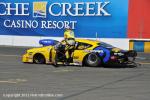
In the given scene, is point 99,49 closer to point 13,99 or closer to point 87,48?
point 87,48

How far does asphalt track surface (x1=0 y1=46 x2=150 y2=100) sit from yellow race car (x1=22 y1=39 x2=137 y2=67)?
0.39 metres

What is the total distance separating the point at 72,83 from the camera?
14.1 metres

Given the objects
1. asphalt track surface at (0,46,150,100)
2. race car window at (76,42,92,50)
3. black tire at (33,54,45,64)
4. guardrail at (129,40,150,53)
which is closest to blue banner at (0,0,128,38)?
guardrail at (129,40,150,53)

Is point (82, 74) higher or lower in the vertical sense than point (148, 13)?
lower

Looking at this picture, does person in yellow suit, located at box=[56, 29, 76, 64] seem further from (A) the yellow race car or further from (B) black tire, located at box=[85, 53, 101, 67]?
(B) black tire, located at box=[85, 53, 101, 67]

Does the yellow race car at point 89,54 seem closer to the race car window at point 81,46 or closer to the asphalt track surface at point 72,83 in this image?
the race car window at point 81,46

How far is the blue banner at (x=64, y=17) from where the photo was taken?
103 ft

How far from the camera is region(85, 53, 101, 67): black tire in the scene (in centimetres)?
1894

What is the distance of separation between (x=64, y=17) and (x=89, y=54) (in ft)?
46.8

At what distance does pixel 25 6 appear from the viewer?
1352 inches

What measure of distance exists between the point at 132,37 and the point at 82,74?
1456 centimetres

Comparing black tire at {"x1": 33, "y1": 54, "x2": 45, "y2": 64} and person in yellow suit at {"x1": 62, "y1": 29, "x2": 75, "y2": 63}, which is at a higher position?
person in yellow suit at {"x1": 62, "y1": 29, "x2": 75, "y2": 63}

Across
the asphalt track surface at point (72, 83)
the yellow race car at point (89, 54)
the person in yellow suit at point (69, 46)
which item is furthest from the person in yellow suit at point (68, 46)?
the asphalt track surface at point (72, 83)

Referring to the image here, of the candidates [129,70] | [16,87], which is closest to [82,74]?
[129,70]
